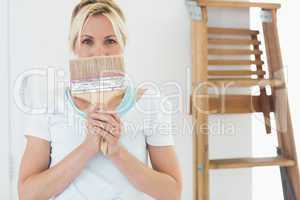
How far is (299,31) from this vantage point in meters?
1.50

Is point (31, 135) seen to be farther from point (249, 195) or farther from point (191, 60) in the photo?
point (249, 195)

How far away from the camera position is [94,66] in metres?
0.72

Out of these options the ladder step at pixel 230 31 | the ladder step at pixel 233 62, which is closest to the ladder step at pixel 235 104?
the ladder step at pixel 233 62

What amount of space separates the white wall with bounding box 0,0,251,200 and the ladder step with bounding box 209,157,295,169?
0.28ft

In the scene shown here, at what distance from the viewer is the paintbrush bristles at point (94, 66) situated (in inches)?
28.2

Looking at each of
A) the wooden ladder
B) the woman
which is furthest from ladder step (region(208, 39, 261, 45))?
the woman

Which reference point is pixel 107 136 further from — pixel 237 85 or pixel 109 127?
pixel 237 85

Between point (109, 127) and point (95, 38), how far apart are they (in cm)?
20

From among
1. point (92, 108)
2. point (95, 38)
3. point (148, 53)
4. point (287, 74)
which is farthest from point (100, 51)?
point (287, 74)

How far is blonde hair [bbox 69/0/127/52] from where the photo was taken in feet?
2.50

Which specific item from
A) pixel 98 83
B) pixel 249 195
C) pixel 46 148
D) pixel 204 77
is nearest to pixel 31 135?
pixel 46 148

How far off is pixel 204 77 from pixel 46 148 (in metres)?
0.67

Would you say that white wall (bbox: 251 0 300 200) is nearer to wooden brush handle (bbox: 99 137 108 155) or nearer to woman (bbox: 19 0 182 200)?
woman (bbox: 19 0 182 200)

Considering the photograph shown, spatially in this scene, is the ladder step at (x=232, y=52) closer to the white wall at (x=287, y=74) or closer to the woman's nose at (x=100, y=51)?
the white wall at (x=287, y=74)
